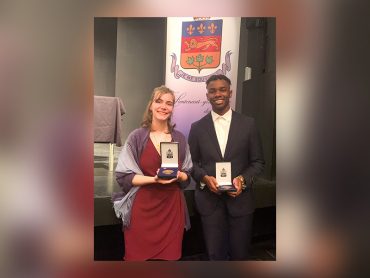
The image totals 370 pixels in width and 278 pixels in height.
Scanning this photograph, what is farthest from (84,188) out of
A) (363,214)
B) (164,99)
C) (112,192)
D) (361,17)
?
(361,17)

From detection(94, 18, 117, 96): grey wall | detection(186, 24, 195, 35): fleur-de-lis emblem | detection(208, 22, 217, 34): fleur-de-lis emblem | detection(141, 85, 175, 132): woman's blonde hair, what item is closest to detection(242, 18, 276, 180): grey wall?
detection(208, 22, 217, 34): fleur-de-lis emblem

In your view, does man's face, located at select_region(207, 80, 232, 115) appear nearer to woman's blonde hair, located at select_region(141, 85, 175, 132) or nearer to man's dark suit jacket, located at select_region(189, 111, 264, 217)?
man's dark suit jacket, located at select_region(189, 111, 264, 217)

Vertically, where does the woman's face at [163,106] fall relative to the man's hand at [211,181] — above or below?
above

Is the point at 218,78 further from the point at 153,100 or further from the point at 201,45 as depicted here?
the point at 153,100

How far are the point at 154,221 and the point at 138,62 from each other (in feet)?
2.44

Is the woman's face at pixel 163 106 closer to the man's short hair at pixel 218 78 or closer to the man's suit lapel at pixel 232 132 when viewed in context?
the man's short hair at pixel 218 78

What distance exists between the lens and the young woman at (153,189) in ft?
5.34

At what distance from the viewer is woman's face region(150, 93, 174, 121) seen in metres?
1.62

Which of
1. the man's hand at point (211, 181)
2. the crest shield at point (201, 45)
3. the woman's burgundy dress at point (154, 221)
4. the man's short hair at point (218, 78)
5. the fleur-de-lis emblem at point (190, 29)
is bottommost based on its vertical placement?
the woman's burgundy dress at point (154, 221)

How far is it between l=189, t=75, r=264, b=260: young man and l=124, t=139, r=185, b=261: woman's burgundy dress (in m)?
0.12

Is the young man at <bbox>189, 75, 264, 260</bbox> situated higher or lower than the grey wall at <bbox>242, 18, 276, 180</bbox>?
lower

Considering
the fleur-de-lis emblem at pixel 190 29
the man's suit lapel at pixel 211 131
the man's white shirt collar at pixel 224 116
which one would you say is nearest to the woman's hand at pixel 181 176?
the man's suit lapel at pixel 211 131

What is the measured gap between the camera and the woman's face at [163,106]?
5.32ft

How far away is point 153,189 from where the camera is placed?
1645 millimetres
